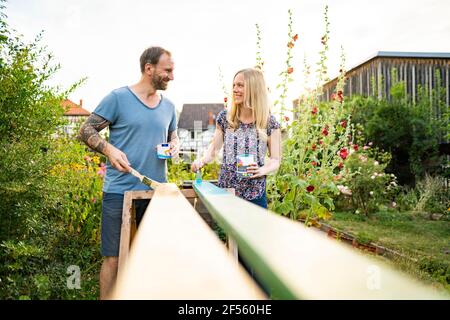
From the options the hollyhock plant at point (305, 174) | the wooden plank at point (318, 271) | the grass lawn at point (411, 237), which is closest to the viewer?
the wooden plank at point (318, 271)

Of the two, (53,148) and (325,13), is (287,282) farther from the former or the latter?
(325,13)

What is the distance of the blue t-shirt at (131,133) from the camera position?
9.21 ft

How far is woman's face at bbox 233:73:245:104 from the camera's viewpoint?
2963 millimetres

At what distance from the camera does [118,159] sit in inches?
103

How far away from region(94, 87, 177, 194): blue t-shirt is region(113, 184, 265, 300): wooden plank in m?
1.64

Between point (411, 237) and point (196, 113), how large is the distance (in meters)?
32.6

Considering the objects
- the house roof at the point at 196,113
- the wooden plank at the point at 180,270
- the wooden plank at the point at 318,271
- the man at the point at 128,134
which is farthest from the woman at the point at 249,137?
the house roof at the point at 196,113

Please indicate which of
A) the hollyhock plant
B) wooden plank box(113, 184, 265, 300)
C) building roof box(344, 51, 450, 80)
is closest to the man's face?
the hollyhock plant

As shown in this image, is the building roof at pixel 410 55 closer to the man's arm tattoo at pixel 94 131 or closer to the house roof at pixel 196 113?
the man's arm tattoo at pixel 94 131

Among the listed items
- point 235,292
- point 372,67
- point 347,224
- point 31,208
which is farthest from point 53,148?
point 372,67

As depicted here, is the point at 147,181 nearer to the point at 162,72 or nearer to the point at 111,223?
the point at 111,223

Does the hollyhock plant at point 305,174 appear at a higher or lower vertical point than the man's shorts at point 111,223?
higher

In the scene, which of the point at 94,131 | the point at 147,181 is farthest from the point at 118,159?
the point at 94,131

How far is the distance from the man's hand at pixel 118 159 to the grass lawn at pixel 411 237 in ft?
7.50
